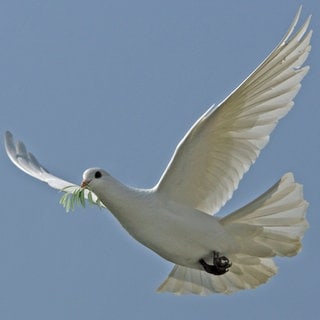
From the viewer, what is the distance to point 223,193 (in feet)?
39.4

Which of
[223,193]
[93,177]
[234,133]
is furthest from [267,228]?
[93,177]

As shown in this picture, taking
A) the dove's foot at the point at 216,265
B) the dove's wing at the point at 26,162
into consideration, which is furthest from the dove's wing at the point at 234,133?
the dove's wing at the point at 26,162

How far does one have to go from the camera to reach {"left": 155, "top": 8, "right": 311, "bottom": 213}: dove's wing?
11278 mm

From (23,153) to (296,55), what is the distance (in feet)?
14.1

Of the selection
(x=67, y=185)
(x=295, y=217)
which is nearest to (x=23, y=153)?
(x=67, y=185)

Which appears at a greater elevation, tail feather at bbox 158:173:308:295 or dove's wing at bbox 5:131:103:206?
dove's wing at bbox 5:131:103:206

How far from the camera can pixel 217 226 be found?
1175 centimetres

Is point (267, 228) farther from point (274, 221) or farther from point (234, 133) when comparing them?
point (234, 133)

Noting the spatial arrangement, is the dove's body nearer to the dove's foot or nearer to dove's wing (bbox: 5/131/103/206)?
the dove's foot

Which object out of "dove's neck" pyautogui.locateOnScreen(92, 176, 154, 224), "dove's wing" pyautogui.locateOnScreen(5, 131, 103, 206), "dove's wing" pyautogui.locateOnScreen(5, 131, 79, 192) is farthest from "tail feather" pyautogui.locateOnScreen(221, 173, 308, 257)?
"dove's wing" pyautogui.locateOnScreen(5, 131, 79, 192)

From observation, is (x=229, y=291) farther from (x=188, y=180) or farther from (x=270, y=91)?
(x=270, y=91)

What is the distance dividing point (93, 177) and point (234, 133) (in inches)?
57.2

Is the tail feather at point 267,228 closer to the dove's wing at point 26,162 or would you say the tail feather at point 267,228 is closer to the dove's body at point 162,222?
the dove's body at point 162,222

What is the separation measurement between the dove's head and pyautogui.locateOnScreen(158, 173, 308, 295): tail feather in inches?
50.4
